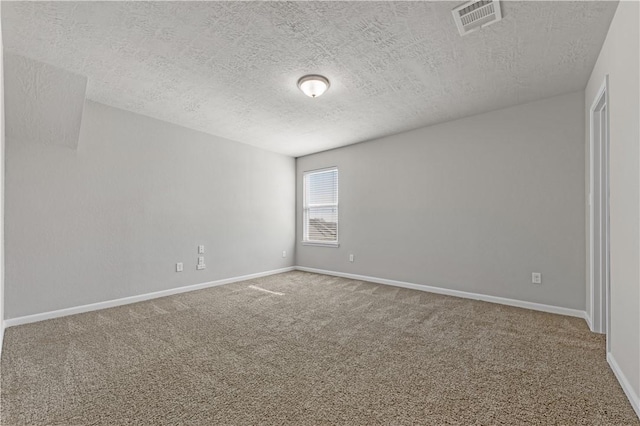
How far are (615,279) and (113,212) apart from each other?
4.73m

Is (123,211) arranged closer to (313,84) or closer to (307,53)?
(313,84)

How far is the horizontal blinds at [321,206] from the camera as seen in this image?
536 centimetres

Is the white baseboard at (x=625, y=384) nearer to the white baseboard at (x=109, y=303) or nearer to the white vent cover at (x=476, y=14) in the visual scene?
the white vent cover at (x=476, y=14)

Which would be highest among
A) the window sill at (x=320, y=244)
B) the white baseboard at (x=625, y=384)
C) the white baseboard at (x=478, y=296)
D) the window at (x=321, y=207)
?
the window at (x=321, y=207)

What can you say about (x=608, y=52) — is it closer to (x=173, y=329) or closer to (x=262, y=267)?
(x=173, y=329)

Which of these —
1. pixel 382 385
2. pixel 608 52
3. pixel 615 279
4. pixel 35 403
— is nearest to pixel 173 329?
pixel 35 403

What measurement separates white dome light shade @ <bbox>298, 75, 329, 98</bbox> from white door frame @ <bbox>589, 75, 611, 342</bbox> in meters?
2.34

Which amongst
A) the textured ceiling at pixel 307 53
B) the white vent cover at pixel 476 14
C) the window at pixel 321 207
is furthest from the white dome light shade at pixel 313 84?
the window at pixel 321 207

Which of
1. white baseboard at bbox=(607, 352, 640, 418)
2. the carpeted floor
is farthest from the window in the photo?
white baseboard at bbox=(607, 352, 640, 418)

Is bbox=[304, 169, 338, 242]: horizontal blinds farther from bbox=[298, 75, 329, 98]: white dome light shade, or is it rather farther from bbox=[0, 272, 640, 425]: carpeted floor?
bbox=[298, 75, 329, 98]: white dome light shade

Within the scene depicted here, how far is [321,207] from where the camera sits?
5574mm

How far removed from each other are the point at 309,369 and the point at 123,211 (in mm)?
3055

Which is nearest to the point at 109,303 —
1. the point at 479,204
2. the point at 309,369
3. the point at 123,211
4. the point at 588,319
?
the point at 123,211

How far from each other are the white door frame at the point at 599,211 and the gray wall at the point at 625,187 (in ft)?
2.06
